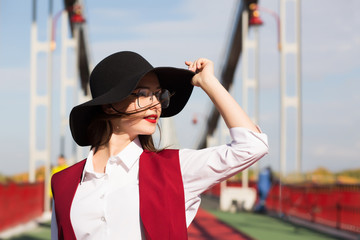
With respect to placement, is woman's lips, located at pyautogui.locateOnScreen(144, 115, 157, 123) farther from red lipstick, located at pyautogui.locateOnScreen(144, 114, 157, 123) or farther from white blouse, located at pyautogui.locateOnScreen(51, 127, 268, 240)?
white blouse, located at pyautogui.locateOnScreen(51, 127, 268, 240)

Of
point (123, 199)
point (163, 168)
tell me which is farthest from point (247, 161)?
point (123, 199)

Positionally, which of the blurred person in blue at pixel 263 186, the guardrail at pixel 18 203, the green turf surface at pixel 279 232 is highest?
the guardrail at pixel 18 203

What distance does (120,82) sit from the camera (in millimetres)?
2143

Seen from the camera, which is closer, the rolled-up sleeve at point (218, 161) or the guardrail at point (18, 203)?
the rolled-up sleeve at point (218, 161)

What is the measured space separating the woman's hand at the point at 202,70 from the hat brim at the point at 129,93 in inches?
1.2

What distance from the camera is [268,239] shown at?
1025 cm

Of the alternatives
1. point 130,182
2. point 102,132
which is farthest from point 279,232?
point 130,182

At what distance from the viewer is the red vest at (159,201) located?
199 cm

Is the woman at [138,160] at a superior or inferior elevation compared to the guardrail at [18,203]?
superior

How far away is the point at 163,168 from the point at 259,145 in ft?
1.06

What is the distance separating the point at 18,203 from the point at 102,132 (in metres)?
10.1

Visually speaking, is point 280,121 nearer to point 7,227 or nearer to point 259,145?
point 7,227

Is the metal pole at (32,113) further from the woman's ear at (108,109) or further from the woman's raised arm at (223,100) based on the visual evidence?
the woman's raised arm at (223,100)

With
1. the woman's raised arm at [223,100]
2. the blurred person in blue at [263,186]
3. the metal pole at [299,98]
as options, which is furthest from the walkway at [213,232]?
the woman's raised arm at [223,100]
